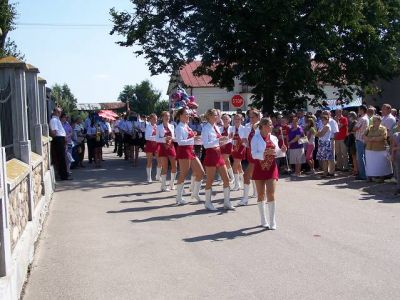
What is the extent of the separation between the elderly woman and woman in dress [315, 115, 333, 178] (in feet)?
5.82

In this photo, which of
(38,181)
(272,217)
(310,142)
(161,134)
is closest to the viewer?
(272,217)

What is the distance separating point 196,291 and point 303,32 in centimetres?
1651

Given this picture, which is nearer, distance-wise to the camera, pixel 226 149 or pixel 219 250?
pixel 219 250

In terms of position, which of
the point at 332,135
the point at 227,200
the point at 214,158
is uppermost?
the point at 332,135

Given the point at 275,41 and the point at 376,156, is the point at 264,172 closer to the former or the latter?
the point at 376,156

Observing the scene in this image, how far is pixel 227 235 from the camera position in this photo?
331 inches

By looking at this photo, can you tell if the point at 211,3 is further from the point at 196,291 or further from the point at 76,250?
the point at 196,291

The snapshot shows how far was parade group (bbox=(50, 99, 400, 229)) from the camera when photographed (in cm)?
922

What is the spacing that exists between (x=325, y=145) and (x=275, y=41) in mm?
6052

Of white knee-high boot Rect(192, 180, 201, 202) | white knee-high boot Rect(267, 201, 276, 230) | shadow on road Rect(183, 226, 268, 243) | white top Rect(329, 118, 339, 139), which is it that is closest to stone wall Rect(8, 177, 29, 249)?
shadow on road Rect(183, 226, 268, 243)

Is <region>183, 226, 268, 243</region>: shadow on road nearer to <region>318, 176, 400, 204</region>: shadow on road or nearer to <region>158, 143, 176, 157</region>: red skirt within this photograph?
<region>318, 176, 400, 204</region>: shadow on road

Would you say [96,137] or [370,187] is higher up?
[96,137]

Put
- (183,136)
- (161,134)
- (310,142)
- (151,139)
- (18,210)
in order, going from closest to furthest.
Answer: (18,210), (183,136), (161,134), (151,139), (310,142)

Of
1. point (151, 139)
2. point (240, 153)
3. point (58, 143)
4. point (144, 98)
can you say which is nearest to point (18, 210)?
point (240, 153)
